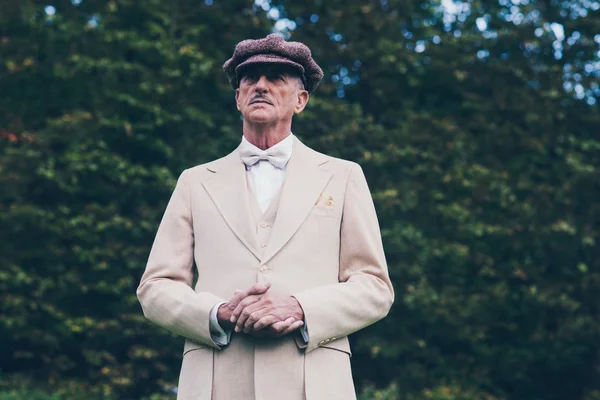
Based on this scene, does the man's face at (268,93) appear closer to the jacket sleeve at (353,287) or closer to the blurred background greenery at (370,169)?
the jacket sleeve at (353,287)

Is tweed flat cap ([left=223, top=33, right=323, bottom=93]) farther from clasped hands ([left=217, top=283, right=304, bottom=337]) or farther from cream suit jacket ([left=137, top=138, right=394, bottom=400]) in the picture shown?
clasped hands ([left=217, top=283, right=304, bottom=337])

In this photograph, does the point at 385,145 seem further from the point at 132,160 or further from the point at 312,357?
the point at 312,357

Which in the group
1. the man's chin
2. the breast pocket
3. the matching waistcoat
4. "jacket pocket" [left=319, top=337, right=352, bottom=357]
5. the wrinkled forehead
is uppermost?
the wrinkled forehead

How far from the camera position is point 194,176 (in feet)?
12.2

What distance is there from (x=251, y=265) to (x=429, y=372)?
7.61m

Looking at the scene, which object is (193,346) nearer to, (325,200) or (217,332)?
(217,332)

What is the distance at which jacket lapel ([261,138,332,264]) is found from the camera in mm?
3418

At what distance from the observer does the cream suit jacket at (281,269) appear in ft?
10.8

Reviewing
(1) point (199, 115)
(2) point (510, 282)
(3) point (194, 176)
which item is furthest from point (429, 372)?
(3) point (194, 176)

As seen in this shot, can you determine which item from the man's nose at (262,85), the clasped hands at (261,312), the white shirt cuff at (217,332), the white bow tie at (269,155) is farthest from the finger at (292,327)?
the man's nose at (262,85)

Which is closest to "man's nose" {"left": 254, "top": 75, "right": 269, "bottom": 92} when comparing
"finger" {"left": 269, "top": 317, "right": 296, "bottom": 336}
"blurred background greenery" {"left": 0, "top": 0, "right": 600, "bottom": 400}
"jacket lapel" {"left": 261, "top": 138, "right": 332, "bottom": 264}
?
"jacket lapel" {"left": 261, "top": 138, "right": 332, "bottom": 264}

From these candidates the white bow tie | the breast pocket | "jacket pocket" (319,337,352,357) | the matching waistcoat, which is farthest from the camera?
the white bow tie

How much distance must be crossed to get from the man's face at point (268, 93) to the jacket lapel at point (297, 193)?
19 cm

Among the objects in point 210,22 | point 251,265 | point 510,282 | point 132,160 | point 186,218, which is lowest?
point 251,265
